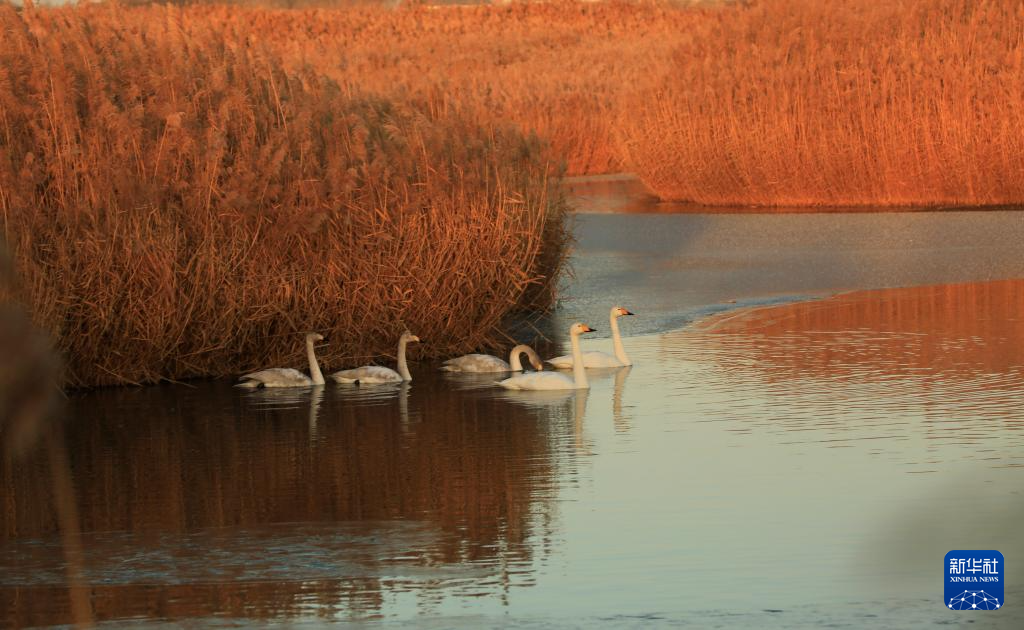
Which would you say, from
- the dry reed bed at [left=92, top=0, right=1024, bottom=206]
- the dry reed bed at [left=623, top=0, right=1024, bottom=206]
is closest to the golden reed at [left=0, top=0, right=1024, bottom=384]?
the dry reed bed at [left=92, top=0, right=1024, bottom=206]

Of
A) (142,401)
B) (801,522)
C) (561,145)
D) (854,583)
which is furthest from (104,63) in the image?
(561,145)

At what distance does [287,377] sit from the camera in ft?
38.0

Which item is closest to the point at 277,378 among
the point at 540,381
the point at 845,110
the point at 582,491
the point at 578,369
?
the point at 540,381

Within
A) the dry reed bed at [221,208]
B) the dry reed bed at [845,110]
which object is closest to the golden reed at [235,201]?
the dry reed bed at [221,208]

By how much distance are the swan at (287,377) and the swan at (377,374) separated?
0.62ft

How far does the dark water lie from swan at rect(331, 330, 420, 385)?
245 mm

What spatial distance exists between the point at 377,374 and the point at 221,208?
196 centimetres

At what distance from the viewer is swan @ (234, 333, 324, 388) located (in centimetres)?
1155

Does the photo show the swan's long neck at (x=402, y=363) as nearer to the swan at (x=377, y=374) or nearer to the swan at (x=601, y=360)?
the swan at (x=377, y=374)

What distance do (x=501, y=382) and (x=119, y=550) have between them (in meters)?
5.16

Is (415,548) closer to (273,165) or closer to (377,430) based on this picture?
(377,430)

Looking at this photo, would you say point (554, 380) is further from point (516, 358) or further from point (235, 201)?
point (235, 201)

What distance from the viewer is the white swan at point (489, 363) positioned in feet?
39.5

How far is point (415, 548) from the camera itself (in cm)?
634
